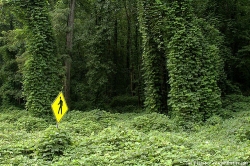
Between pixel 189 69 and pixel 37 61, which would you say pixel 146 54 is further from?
pixel 37 61

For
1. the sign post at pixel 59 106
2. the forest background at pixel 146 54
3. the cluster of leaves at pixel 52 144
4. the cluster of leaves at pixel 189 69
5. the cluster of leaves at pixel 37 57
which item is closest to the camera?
the cluster of leaves at pixel 52 144

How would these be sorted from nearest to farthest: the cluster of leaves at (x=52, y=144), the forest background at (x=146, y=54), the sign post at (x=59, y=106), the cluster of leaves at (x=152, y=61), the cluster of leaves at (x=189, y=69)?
1. the cluster of leaves at (x=52, y=144)
2. the sign post at (x=59, y=106)
3. the cluster of leaves at (x=189, y=69)
4. the forest background at (x=146, y=54)
5. the cluster of leaves at (x=152, y=61)

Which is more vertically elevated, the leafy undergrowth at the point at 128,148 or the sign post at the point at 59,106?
the sign post at the point at 59,106

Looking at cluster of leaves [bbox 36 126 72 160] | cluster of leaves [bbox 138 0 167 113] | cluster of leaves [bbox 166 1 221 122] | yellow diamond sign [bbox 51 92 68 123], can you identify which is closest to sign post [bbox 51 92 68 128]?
yellow diamond sign [bbox 51 92 68 123]

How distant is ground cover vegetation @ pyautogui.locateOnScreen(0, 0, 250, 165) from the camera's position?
641 cm

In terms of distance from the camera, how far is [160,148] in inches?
233

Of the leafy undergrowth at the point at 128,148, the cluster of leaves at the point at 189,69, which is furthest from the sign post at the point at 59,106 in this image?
the cluster of leaves at the point at 189,69

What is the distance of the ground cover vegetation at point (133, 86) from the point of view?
6.41 meters

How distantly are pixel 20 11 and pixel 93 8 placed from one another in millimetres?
6987

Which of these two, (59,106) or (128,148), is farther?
(59,106)

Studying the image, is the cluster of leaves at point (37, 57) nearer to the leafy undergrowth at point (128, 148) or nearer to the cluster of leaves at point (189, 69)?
the leafy undergrowth at point (128, 148)

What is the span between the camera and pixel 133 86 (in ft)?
79.7

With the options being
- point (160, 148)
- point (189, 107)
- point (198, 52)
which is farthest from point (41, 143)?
point (198, 52)

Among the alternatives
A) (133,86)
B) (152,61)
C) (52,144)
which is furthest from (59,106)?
(133,86)
